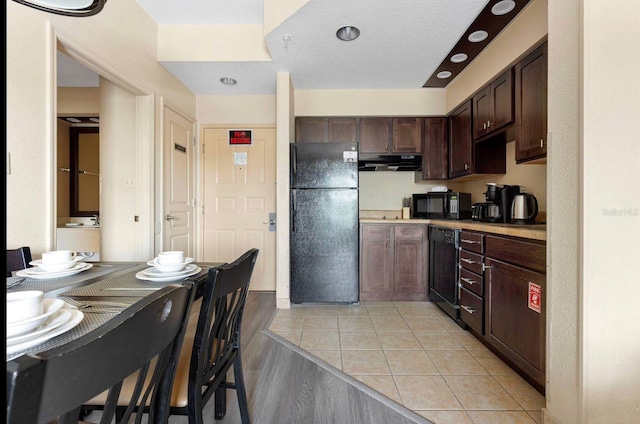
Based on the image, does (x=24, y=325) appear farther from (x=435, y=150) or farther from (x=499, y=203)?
(x=435, y=150)

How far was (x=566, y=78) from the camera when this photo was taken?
128cm

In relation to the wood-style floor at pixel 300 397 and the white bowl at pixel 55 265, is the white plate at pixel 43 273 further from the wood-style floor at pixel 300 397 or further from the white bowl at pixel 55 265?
the wood-style floor at pixel 300 397

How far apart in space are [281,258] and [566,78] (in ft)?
8.45

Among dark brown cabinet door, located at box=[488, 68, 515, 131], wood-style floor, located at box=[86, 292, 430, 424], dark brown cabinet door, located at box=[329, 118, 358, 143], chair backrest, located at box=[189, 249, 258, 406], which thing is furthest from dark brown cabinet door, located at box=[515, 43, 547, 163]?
chair backrest, located at box=[189, 249, 258, 406]

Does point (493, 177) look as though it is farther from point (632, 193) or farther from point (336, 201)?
point (632, 193)

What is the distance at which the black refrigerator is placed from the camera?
315cm

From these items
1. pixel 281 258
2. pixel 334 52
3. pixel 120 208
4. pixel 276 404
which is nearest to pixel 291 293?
pixel 281 258

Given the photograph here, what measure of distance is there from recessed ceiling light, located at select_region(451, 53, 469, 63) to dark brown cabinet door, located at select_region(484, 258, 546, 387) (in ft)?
6.49

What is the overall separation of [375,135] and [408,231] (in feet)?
3.98

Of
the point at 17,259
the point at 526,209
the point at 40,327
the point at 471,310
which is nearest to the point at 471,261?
the point at 471,310

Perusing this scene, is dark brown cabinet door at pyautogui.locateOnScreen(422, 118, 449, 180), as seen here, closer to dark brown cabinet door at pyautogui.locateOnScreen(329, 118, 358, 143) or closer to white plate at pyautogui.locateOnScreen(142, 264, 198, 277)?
dark brown cabinet door at pyautogui.locateOnScreen(329, 118, 358, 143)

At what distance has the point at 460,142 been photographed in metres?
3.29

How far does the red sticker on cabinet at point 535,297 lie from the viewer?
1612mm

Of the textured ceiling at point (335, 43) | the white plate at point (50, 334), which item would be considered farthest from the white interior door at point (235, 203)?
the white plate at point (50, 334)
